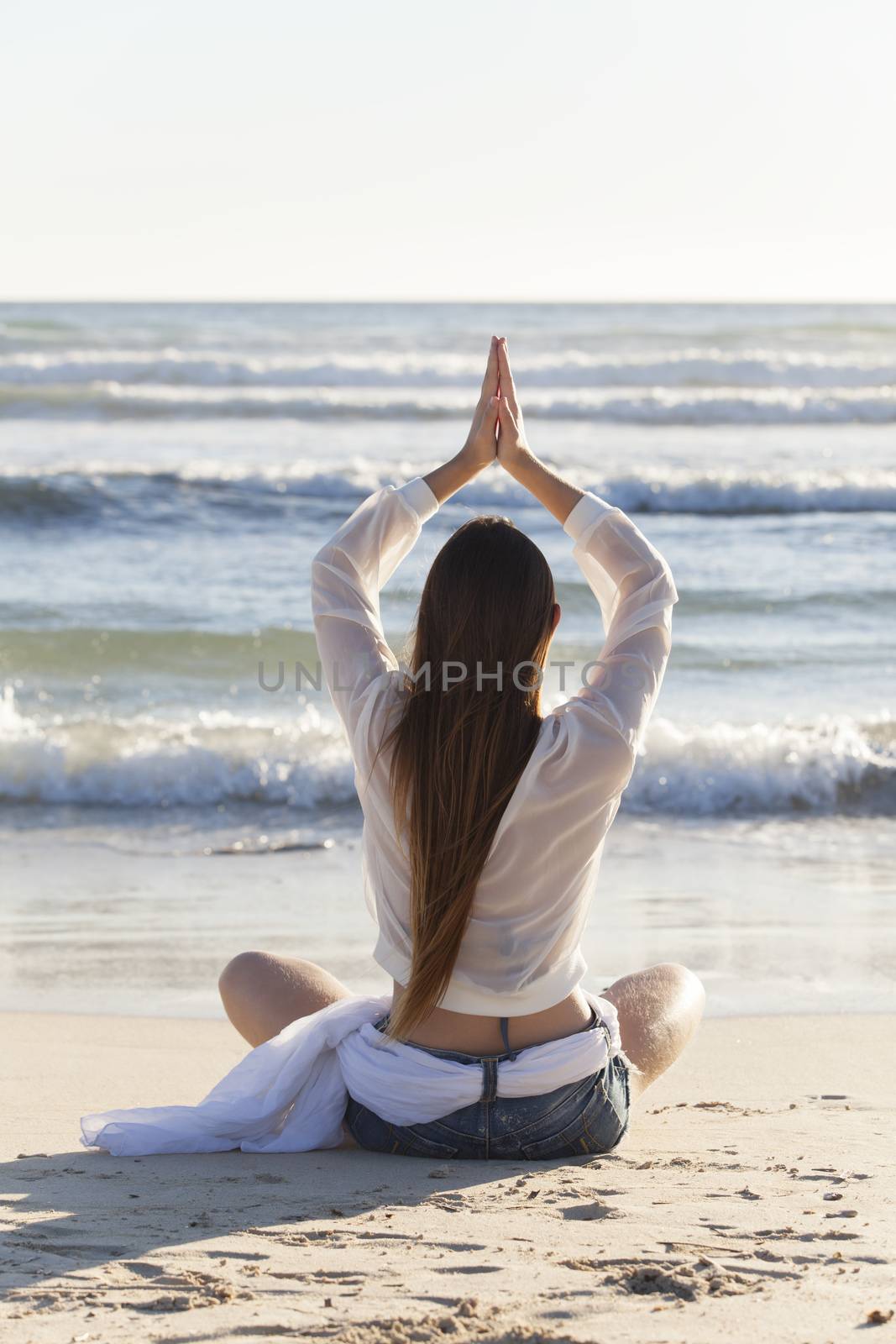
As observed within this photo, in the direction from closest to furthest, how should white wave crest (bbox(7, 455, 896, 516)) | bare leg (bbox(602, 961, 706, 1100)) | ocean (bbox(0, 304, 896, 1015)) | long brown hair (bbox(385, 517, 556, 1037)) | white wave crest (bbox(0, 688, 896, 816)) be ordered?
long brown hair (bbox(385, 517, 556, 1037)) → bare leg (bbox(602, 961, 706, 1100)) → ocean (bbox(0, 304, 896, 1015)) → white wave crest (bbox(0, 688, 896, 816)) → white wave crest (bbox(7, 455, 896, 516))

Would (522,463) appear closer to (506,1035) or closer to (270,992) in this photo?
(506,1035)

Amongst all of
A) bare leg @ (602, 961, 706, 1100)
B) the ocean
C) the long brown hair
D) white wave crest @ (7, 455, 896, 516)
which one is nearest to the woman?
the long brown hair

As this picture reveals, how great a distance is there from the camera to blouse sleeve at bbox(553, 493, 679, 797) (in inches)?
86.8

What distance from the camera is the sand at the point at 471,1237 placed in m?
1.76

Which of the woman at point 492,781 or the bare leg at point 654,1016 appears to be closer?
the woman at point 492,781

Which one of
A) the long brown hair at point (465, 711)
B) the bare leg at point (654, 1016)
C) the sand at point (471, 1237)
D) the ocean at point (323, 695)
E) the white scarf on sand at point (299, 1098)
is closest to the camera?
the sand at point (471, 1237)

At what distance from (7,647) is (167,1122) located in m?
6.15

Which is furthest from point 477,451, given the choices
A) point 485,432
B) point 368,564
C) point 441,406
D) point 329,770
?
point 441,406

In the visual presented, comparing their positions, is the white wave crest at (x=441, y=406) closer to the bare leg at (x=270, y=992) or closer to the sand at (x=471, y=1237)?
the bare leg at (x=270, y=992)

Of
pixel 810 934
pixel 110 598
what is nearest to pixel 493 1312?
pixel 810 934

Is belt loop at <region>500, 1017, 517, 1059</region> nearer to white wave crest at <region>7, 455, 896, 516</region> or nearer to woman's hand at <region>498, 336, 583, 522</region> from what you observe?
woman's hand at <region>498, 336, 583, 522</region>

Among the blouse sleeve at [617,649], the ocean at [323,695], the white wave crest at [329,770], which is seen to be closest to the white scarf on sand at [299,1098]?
the blouse sleeve at [617,649]

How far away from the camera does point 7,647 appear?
8.21m

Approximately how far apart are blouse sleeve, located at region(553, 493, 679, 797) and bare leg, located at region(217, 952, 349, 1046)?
2.65 feet
